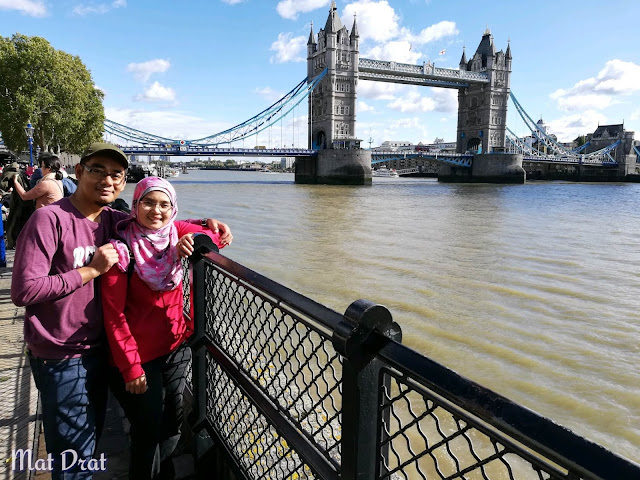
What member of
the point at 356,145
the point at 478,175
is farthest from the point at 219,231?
the point at 478,175

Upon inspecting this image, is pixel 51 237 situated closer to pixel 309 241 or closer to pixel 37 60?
pixel 309 241

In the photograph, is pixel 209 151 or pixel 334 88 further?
pixel 334 88

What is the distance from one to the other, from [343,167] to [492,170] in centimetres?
1843

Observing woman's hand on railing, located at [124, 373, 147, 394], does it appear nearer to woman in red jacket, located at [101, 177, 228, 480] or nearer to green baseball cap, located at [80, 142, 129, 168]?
woman in red jacket, located at [101, 177, 228, 480]

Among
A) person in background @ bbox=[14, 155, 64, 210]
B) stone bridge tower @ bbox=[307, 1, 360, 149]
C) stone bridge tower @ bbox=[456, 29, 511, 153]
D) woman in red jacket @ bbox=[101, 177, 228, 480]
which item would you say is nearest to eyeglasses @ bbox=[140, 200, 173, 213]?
woman in red jacket @ bbox=[101, 177, 228, 480]

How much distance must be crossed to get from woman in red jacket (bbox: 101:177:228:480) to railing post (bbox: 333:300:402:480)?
36.1 inches

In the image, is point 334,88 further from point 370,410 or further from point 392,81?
point 370,410

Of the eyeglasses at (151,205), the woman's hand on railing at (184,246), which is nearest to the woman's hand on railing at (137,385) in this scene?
the woman's hand on railing at (184,246)

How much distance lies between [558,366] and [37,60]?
28.4m

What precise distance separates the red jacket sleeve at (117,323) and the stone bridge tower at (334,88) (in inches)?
1953

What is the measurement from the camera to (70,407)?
167 centimetres

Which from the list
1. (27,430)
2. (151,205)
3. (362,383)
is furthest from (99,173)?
(27,430)

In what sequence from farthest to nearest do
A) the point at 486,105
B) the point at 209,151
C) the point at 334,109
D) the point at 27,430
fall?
the point at 486,105 < the point at 334,109 < the point at 209,151 < the point at 27,430

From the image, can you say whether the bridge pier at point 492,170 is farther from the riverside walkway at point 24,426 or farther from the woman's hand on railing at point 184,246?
the woman's hand on railing at point 184,246
